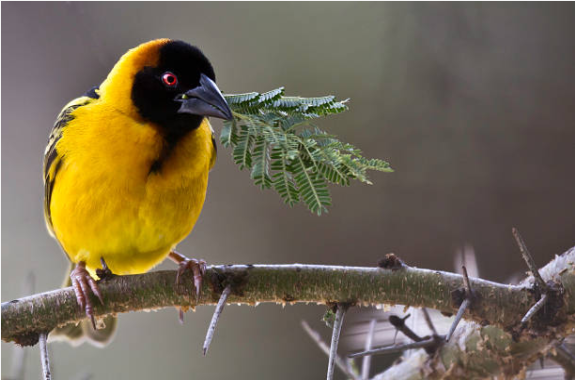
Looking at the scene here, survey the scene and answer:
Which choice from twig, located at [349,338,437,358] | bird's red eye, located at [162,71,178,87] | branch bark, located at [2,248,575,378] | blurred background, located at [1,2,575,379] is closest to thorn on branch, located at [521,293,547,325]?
branch bark, located at [2,248,575,378]

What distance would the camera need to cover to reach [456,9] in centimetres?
340

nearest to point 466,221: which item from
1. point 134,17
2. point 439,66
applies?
point 439,66

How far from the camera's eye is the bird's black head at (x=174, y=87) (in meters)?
1.56

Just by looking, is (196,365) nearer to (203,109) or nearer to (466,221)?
(466,221)

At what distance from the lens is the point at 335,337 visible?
3.52ft

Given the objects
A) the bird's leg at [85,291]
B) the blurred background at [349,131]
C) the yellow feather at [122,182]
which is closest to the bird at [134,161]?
the yellow feather at [122,182]

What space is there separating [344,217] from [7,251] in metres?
1.60

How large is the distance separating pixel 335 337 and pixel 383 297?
0.57 ft

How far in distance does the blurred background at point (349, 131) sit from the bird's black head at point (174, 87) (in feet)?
4.48

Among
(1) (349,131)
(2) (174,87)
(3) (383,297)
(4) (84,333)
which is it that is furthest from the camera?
(1) (349,131)

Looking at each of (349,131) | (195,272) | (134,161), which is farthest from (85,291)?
(349,131)

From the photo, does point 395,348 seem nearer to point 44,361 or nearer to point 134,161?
point 44,361

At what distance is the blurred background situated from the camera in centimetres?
301

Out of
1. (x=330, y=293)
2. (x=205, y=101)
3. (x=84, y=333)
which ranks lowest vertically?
(x=84, y=333)
